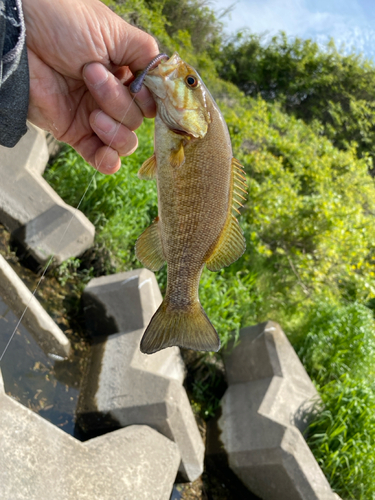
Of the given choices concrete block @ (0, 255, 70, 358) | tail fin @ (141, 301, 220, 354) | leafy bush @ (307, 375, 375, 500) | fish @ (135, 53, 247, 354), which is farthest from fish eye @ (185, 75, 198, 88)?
leafy bush @ (307, 375, 375, 500)

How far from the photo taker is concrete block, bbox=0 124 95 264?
4469 millimetres

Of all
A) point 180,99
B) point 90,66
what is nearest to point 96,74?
point 90,66

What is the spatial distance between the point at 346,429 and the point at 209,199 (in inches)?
144

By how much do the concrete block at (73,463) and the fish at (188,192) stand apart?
149cm

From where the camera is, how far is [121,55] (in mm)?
2037

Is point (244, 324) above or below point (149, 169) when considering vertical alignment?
below

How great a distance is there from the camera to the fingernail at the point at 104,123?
6.80ft

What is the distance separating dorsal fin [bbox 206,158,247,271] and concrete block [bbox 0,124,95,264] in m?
2.98

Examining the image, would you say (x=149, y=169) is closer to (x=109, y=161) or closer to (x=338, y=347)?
(x=109, y=161)

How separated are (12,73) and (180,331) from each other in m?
1.45

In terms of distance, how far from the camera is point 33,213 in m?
4.51

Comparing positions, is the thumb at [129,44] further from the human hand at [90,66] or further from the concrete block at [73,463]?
the concrete block at [73,463]

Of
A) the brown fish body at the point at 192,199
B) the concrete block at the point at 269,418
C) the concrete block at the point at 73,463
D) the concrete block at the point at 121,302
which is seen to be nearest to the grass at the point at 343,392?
the concrete block at the point at 269,418

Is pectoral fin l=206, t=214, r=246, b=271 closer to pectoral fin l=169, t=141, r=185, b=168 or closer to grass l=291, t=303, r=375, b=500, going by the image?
pectoral fin l=169, t=141, r=185, b=168
